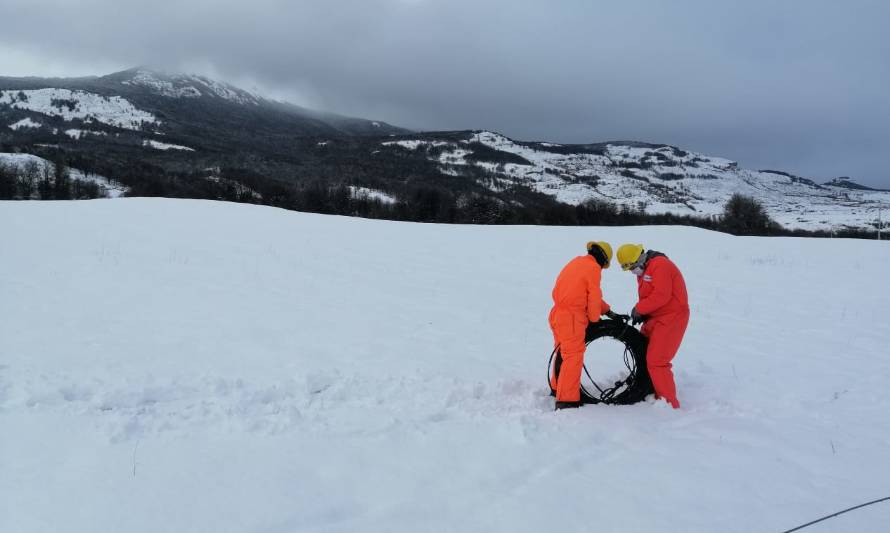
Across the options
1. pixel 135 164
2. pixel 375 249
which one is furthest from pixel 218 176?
pixel 375 249

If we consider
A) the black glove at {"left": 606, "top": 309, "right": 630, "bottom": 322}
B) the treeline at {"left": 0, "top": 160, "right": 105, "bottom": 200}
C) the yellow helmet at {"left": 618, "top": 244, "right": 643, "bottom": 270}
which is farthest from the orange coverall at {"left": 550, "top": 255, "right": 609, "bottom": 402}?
the treeline at {"left": 0, "top": 160, "right": 105, "bottom": 200}

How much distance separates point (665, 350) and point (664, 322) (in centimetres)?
31

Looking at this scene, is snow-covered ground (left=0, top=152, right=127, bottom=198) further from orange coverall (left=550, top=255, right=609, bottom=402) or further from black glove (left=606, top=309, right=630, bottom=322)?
black glove (left=606, top=309, right=630, bottom=322)

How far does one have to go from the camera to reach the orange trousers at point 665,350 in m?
5.49

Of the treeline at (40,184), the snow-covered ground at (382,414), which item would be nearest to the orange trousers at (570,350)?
the snow-covered ground at (382,414)

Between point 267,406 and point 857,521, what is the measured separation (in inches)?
190

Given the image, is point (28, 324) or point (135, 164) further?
point (135, 164)

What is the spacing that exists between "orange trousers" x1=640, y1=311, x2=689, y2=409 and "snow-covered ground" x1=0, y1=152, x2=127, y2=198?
11756cm

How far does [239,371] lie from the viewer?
5766mm

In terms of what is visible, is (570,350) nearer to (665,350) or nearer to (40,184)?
(665,350)

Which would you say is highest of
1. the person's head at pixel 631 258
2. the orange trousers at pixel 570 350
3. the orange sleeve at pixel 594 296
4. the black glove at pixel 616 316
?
the person's head at pixel 631 258

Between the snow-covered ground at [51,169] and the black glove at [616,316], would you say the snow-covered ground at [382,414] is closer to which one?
the black glove at [616,316]

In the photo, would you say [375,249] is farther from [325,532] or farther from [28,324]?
[325,532]

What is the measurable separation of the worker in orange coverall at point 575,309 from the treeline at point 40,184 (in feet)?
332
